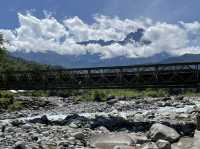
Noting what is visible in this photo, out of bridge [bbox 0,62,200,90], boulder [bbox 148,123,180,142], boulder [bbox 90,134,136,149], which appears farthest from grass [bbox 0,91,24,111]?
boulder [bbox 148,123,180,142]

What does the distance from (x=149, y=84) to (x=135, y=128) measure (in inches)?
357

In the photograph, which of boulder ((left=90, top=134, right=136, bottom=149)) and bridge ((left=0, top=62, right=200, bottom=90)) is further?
bridge ((left=0, top=62, right=200, bottom=90))

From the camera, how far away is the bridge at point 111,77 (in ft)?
142

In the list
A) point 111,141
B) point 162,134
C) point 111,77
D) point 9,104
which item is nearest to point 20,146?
point 111,141

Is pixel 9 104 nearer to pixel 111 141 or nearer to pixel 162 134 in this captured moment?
pixel 111 141

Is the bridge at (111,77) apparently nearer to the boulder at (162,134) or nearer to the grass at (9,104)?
the grass at (9,104)

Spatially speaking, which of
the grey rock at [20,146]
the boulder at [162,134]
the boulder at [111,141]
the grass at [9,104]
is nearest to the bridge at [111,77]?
the grass at [9,104]

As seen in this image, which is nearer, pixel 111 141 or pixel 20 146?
pixel 20 146

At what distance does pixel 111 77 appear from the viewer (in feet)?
162

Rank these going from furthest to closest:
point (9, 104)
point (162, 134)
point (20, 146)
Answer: point (9, 104), point (162, 134), point (20, 146)

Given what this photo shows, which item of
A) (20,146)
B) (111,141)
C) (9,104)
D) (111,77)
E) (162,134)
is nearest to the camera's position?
(20,146)

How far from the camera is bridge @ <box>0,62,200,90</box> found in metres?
43.2

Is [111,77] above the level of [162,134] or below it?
above

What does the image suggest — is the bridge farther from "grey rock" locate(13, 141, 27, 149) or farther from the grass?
"grey rock" locate(13, 141, 27, 149)
